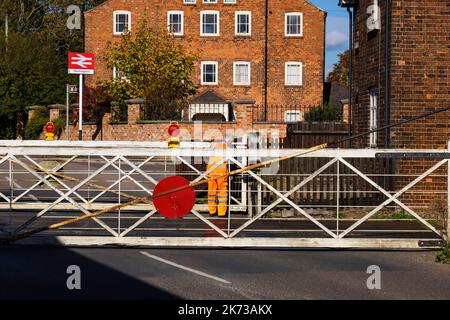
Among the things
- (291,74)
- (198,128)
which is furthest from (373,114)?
(291,74)

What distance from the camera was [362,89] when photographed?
21672 mm

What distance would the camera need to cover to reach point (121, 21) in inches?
2109

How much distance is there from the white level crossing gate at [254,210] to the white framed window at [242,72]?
30.7 meters

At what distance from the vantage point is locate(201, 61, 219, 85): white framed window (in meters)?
53.2

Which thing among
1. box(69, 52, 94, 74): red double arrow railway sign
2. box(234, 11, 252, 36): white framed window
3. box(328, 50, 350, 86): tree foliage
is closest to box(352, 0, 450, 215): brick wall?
box(69, 52, 94, 74): red double arrow railway sign

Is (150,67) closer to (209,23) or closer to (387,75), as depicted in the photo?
(209,23)

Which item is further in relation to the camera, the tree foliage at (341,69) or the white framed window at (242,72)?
the tree foliage at (341,69)

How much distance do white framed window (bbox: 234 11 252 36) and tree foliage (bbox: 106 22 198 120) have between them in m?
3.41

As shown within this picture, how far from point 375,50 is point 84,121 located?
29.5 meters

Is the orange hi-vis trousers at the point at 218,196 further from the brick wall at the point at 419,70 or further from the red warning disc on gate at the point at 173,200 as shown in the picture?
the red warning disc on gate at the point at 173,200

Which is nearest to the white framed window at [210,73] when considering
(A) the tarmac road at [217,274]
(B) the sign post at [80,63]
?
(B) the sign post at [80,63]

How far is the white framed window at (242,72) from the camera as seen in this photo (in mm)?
53156

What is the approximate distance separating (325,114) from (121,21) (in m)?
15.5

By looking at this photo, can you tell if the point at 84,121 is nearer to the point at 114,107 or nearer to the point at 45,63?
the point at 114,107
